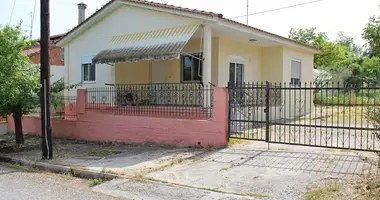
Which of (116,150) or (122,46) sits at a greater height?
(122,46)

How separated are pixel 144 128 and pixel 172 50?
8.62 ft

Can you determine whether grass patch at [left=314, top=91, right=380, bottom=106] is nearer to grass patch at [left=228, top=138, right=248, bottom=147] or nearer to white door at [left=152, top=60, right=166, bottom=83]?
grass patch at [left=228, top=138, right=248, bottom=147]

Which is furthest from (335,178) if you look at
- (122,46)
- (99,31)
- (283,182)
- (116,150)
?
(99,31)

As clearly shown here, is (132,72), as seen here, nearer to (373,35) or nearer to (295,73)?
(295,73)

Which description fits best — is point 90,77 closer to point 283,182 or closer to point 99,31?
point 99,31

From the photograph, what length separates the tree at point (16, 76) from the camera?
35.8ft

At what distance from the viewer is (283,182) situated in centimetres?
650

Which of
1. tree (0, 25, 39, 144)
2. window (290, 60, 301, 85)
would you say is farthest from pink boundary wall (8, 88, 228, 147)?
window (290, 60, 301, 85)

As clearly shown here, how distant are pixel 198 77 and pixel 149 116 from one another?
11.7ft

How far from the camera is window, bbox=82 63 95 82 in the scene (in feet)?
54.6

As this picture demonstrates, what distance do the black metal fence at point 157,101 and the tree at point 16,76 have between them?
7.23 ft

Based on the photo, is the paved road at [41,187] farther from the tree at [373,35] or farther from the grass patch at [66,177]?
the tree at [373,35]

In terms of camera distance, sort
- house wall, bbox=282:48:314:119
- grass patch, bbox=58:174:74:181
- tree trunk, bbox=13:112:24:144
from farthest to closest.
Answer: house wall, bbox=282:48:314:119, tree trunk, bbox=13:112:24:144, grass patch, bbox=58:174:74:181

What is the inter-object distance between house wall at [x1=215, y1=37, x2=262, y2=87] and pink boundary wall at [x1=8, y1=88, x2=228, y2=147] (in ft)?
13.8
